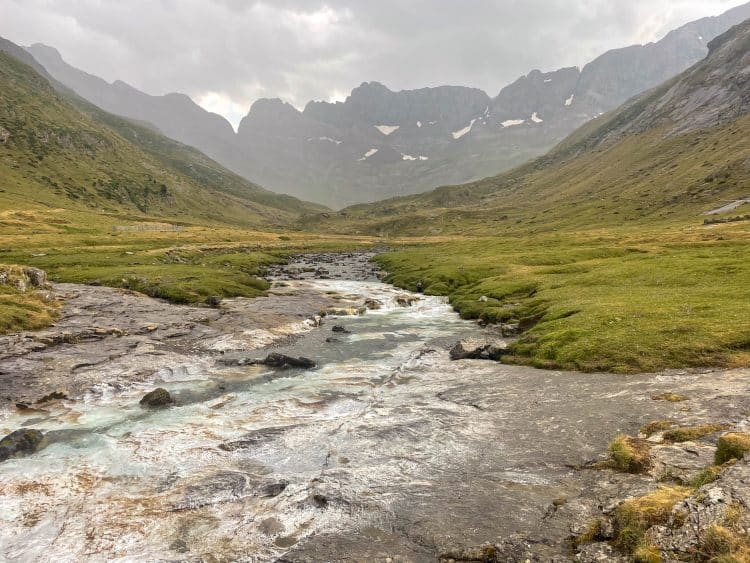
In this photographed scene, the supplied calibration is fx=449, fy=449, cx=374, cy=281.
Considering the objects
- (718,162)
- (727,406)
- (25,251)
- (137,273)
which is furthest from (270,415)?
(718,162)

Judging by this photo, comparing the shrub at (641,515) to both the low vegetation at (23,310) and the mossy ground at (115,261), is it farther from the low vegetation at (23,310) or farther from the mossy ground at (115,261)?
the mossy ground at (115,261)

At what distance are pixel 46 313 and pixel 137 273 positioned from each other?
93.2ft

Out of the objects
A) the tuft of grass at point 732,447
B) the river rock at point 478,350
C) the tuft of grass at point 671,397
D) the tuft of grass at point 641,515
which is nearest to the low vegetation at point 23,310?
the river rock at point 478,350

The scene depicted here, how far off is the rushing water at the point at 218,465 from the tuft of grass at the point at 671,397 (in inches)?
407

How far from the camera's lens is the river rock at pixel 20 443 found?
20616 mm

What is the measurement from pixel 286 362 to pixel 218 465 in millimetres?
15983

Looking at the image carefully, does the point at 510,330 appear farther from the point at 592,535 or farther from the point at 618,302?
the point at 592,535

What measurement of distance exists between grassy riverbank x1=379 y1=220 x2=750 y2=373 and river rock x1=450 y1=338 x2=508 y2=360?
1233 mm

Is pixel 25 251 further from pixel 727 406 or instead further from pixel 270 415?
pixel 727 406

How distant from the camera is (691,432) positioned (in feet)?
58.5

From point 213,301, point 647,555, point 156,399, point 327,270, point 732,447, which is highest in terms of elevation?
point 327,270

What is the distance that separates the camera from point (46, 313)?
42.8 meters

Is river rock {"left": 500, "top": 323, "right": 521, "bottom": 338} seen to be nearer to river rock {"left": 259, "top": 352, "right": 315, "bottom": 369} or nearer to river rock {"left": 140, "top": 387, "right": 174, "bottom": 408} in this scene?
river rock {"left": 259, "top": 352, "right": 315, "bottom": 369}

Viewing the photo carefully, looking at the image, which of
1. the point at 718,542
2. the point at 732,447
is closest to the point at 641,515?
the point at 718,542
